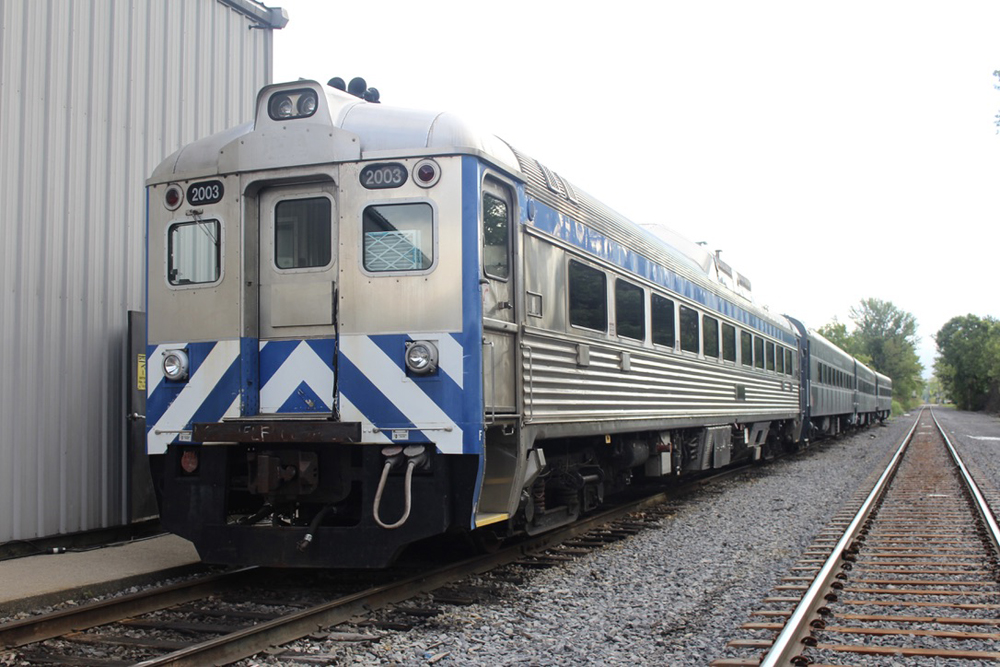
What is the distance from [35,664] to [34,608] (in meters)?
1.25

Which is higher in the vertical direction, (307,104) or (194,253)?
(307,104)

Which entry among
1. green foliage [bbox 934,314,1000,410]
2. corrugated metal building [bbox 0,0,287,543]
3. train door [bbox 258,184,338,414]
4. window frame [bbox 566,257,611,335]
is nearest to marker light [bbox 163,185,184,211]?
train door [bbox 258,184,338,414]

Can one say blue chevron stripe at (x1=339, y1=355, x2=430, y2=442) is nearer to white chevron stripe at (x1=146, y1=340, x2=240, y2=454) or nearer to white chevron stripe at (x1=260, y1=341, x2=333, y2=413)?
white chevron stripe at (x1=260, y1=341, x2=333, y2=413)

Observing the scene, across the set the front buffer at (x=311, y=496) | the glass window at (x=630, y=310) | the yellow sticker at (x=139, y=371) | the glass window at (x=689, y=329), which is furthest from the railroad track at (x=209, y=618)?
the glass window at (x=689, y=329)

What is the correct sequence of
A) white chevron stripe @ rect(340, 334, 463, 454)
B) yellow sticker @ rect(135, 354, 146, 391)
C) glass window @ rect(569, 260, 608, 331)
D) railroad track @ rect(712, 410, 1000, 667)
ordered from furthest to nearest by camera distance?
yellow sticker @ rect(135, 354, 146, 391)
glass window @ rect(569, 260, 608, 331)
white chevron stripe @ rect(340, 334, 463, 454)
railroad track @ rect(712, 410, 1000, 667)

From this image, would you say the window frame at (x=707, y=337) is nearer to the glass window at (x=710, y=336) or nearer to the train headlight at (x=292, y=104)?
the glass window at (x=710, y=336)

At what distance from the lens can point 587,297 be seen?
8.06 metres

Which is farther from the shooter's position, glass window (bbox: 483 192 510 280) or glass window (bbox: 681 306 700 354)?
glass window (bbox: 681 306 700 354)

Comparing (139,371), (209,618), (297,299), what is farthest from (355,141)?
(139,371)

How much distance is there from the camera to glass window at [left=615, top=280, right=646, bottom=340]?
888 centimetres

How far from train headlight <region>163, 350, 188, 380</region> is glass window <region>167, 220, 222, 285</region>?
513 millimetres

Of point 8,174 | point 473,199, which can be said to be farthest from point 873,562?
point 8,174

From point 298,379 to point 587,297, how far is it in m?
2.90

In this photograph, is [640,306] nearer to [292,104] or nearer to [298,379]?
[298,379]
